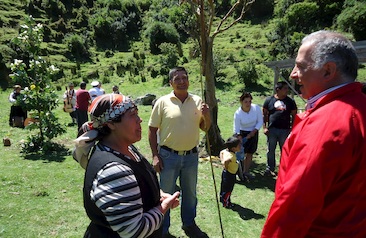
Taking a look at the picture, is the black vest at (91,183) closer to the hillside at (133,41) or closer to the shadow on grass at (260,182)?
the shadow on grass at (260,182)

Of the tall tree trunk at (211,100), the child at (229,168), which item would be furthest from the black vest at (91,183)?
the tall tree trunk at (211,100)

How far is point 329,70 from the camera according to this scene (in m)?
1.63

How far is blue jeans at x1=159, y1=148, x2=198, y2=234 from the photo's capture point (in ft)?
12.2

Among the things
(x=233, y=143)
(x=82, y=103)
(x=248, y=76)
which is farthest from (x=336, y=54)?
(x=248, y=76)

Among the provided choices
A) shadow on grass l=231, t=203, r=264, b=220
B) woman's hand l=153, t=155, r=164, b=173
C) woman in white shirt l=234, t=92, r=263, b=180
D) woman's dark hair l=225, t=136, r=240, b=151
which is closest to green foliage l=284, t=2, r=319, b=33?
woman in white shirt l=234, t=92, r=263, b=180

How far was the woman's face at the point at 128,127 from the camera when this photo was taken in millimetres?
2049

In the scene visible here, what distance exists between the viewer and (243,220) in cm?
464

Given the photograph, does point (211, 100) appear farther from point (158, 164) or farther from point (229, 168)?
point (158, 164)

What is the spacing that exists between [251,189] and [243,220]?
1.22 metres

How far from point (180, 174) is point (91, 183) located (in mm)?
2161

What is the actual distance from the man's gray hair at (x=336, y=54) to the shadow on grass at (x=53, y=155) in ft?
23.0

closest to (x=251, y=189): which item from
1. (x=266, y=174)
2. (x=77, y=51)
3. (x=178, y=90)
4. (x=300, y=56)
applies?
(x=266, y=174)

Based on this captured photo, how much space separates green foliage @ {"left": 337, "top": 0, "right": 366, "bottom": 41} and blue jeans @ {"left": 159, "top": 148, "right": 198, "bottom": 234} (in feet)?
68.9

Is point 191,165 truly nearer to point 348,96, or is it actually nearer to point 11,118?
point 348,96
